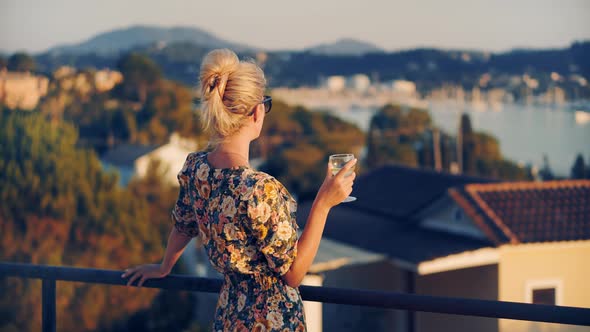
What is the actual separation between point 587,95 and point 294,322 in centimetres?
3076

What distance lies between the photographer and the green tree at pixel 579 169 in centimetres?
3231

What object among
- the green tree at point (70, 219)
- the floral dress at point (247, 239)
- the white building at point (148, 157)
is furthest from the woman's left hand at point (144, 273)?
the white building at point (148, 157)

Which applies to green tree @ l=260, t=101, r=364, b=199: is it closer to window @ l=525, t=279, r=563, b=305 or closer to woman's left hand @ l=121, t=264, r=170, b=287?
window @ l=525, t=279, r=563, b=305

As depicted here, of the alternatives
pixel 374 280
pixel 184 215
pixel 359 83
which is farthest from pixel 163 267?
pixel 359 83

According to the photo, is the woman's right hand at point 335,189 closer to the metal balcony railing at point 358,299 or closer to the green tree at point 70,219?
the metal balcony railing at point 358,299

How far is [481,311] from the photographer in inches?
67.6

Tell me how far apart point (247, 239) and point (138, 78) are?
42.7 meters

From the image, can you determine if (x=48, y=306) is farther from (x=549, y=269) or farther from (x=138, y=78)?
(x=138, y=78)

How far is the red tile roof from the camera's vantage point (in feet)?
58.4

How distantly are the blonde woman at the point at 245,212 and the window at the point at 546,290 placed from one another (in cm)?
1579

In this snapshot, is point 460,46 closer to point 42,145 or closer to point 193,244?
point 193,244

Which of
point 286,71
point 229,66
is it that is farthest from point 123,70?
point 229,66

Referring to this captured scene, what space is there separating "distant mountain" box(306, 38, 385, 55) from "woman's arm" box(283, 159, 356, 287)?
48729mm

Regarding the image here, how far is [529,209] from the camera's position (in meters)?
18.8
